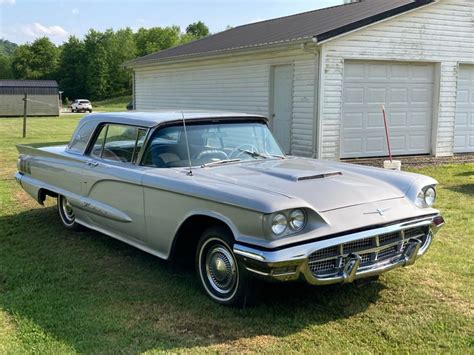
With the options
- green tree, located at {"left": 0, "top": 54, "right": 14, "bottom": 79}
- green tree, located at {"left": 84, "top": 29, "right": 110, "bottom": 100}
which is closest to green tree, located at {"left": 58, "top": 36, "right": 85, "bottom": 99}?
green tree, located at {"left": 84, "top": 29, "right": 110, "bottom": 100}

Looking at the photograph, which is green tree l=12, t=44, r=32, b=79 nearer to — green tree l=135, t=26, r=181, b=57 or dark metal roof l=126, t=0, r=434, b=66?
green tree l=135, t=26, r=181, b=57

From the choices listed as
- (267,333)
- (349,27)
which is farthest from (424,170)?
(267,333)

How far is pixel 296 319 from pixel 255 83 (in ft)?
35.0

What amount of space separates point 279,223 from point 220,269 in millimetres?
752

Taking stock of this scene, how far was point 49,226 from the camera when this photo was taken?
668cm

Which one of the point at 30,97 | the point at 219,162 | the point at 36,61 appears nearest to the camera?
the point at 219,162

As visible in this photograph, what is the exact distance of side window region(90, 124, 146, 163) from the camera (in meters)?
5.01

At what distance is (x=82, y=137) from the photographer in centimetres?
595

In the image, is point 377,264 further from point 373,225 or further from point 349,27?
point 349,27

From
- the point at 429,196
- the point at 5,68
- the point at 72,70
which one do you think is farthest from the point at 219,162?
the point at 5,68

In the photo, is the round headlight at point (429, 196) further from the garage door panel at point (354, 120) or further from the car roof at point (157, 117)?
the garage door panel at point (354, 120)

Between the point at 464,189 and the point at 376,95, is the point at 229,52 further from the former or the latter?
the point at 464,189

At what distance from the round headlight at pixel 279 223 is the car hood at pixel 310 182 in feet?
0.56

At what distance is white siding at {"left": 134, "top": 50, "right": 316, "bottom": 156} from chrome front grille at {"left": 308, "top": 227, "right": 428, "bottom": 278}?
319 inches
